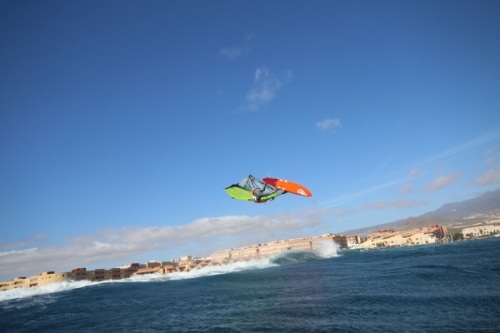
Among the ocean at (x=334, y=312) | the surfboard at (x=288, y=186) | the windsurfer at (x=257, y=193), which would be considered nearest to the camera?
the surfboard at (x=288, y=186)

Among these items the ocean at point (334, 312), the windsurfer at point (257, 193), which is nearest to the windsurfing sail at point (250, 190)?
the windsurfer at point (257, 193)

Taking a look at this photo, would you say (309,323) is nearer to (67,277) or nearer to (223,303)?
(223,303)

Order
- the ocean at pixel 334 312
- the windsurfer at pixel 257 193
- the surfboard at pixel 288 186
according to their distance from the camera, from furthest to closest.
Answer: the ocean at pixel 334 312, the windsurfer at pixel 257 193, the surfboard at pixel 288 186

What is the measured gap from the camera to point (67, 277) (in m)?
123

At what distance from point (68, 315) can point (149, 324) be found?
17.8 meters

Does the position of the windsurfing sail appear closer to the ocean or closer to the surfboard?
the surfboard

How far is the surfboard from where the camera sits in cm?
1616

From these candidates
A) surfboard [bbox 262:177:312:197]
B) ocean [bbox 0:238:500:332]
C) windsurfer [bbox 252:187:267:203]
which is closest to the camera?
surfboard [bbox 262:177:312:197]

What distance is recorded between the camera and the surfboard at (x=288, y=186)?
16.2m

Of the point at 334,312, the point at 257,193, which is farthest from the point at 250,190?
→ the point at 334,312

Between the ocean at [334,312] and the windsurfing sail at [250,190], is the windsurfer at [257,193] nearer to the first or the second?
the windsurfing sail at [250,190]

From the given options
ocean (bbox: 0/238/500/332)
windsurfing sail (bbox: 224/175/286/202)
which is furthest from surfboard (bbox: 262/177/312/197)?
ocean (bbox: 0/238/500/332)

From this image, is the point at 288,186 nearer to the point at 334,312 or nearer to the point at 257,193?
the point at 257,193

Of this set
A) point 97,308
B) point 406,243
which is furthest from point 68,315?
point 406,243
